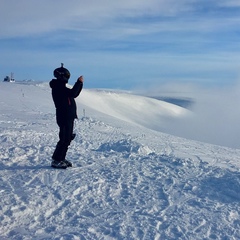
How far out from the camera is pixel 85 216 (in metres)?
6.23

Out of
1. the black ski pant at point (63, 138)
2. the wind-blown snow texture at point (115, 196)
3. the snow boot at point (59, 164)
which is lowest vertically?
the wind-blown snow texture at point (115, 196)

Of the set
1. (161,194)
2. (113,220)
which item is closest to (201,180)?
(161,194)

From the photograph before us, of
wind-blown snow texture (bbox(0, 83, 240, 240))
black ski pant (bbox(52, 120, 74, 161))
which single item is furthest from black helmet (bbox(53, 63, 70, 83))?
wind-blown snow texture (bbox(0, 83, 240, 240))

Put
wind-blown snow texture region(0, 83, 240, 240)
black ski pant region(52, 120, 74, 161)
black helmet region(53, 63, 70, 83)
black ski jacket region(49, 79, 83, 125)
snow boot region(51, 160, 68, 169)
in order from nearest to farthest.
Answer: wind-blown snow texture region(0, 83, 240, 240) < black helmet region(53, 63, 70, 83) < black ski jacket region(49, 79, 83, 125) < black ski pant region(52, 120, 74, 161) < snow boot region(51, 160, 68, 169)

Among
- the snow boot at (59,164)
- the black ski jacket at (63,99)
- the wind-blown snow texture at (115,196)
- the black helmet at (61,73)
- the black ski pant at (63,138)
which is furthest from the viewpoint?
the snow boot at (59,164)

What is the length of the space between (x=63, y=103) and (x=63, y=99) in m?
0.08

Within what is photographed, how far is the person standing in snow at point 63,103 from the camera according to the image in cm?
785

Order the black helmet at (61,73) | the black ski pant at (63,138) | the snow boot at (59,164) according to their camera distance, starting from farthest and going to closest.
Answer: the snow boot at (59,164)
the black ski pant at (63,138)
the black helmet at (61,73)

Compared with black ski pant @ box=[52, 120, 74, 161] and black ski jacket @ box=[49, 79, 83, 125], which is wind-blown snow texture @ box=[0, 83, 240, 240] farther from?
black ski jacket @ box=[49, 79, 83, 125]

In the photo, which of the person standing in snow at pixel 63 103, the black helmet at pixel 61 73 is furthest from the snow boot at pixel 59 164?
the black helmet at pixel 61 73

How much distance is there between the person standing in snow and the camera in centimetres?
785

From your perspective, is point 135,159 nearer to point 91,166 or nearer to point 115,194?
point 91,166

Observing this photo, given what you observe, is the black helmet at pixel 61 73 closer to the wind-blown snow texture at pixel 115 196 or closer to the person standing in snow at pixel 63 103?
the person standing in snow at pixel 63 103

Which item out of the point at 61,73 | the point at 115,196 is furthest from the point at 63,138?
the point at 115,196
